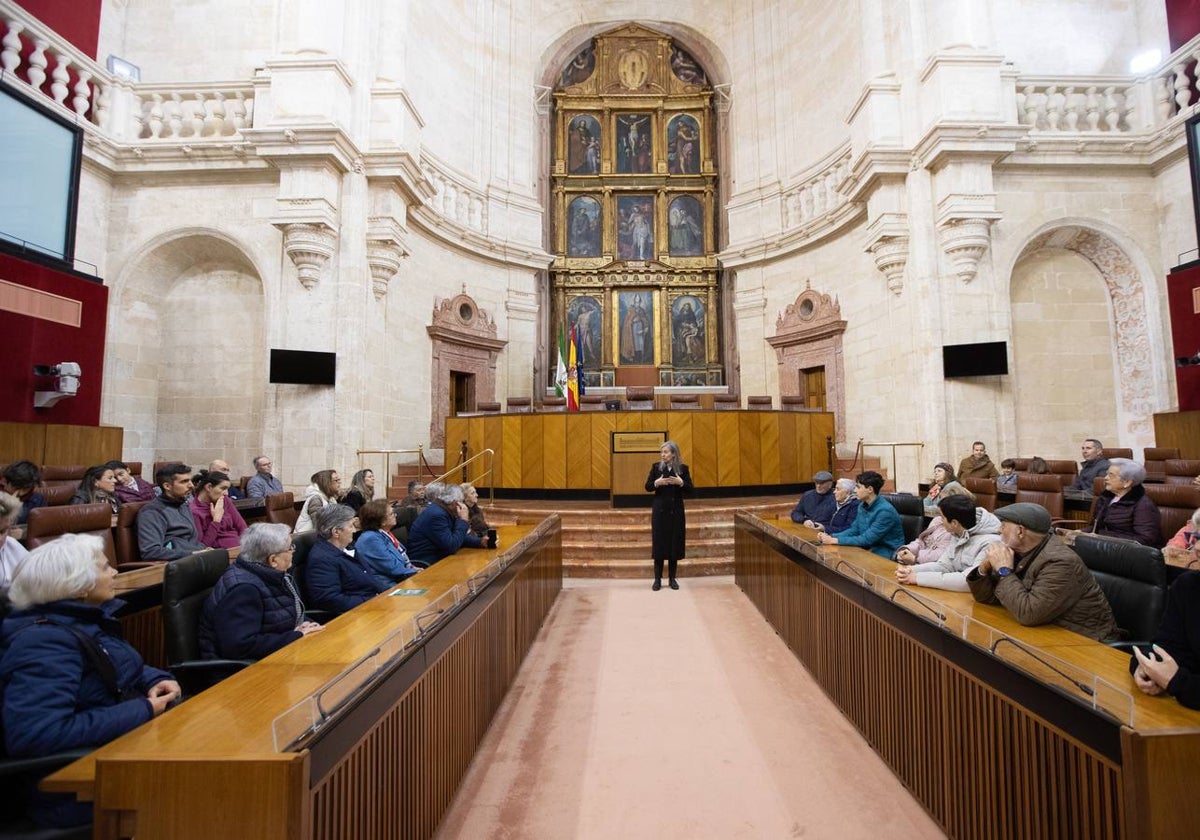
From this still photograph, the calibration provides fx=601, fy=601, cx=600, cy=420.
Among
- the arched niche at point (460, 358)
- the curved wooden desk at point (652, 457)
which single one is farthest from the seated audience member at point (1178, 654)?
the arched niche at point (460, 358)

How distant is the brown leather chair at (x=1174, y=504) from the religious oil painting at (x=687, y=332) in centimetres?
1090

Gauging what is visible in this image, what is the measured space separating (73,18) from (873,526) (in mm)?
11802

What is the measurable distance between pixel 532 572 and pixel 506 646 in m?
1.08

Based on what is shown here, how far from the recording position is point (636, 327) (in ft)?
50.3

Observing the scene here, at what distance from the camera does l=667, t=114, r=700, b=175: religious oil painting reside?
15.7 m

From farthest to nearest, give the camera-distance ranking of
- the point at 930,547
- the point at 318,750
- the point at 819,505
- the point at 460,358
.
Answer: the point at 460,358, the point at 819,505, the point at 930,547, the point at 318,750

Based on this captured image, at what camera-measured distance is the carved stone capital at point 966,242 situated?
8.54 m

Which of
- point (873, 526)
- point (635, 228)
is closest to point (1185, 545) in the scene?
point (873, 526)

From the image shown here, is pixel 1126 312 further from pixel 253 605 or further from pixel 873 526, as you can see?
pixel 253 605

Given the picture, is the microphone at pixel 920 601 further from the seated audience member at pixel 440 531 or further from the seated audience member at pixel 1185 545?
the seated audience member at pixel 440 531

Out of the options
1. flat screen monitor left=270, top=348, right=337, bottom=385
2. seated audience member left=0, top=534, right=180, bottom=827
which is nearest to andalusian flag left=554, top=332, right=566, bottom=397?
flat screen monitor left=270, top=348, right=337, bottom=385

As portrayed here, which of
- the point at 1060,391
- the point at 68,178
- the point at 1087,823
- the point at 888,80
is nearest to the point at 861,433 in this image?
the point at 1060,391

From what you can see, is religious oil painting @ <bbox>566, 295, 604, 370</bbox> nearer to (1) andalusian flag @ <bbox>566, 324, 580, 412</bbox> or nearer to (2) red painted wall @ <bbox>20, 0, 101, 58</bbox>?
(1) andalusian flag @ <bbox>566, 324, 580, 412</bbox>

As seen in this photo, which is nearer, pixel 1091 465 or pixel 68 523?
pixel 68 523
